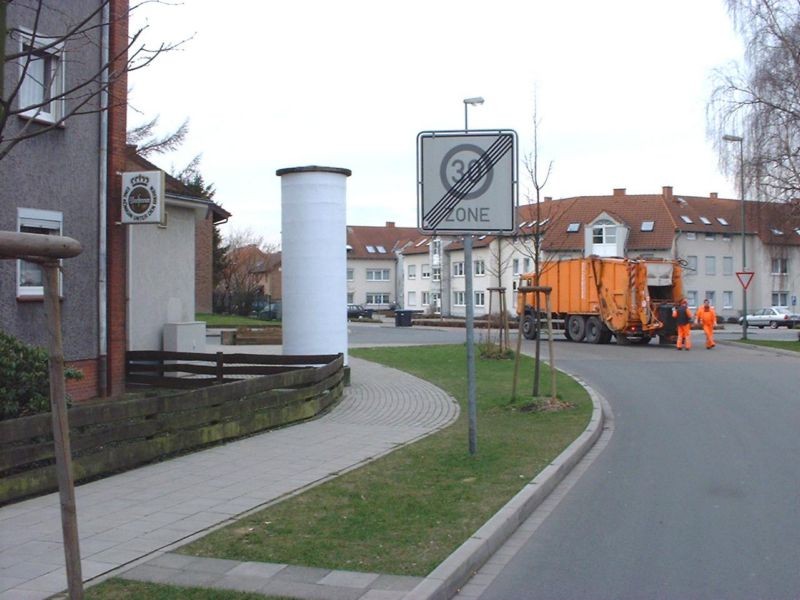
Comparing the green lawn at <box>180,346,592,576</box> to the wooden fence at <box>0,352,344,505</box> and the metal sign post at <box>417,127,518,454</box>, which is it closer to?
the metal sign post at <box>417,127,518,454</box>

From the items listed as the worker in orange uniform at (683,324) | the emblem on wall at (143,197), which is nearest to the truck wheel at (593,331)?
the worker in orange uniform at (683,324)

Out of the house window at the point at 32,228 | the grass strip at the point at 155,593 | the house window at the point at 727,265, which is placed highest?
the house window at the point at 727,265

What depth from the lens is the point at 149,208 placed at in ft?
46.3

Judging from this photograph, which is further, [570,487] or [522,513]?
[570,487]

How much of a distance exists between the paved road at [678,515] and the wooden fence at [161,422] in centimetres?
396

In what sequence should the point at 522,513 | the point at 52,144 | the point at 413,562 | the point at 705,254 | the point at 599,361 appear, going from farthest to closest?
1. the point at 705,254
2. the point at 599,361
3. the point at 52,144
4. the point at 522,513
5. the point at 413,562

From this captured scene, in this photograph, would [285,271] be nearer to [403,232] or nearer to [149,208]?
[149,208]

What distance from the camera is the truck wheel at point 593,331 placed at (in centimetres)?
3159

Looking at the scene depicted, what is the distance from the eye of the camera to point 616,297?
30.0 meters

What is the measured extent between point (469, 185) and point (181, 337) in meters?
9.56

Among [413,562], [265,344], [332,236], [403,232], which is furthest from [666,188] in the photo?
[413,562]

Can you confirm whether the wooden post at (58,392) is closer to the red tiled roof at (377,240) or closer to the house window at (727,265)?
the house window at (727,265)

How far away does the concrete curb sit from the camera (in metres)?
5.25

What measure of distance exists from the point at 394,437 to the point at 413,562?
17.8 feet
